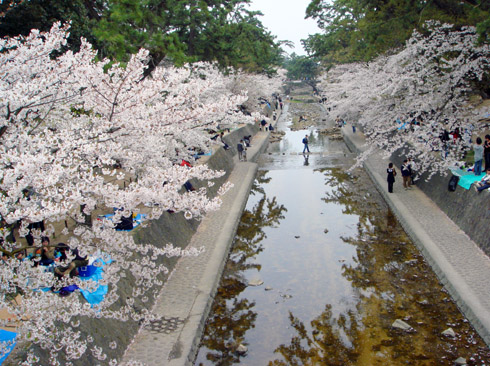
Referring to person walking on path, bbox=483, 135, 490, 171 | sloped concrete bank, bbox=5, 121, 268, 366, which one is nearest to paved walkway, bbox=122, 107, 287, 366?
sloped concrete bank, bbox=5, 121, 268, 366

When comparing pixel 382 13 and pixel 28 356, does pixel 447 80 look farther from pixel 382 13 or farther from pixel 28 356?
pixel 28 356

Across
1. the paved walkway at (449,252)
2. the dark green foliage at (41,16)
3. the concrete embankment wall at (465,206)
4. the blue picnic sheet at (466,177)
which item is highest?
the dark green foliage at (41,16)

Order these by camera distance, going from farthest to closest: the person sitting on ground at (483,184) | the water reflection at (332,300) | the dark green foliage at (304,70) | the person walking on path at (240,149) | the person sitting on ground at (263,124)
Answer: the dark green foliage at (304,70) → the person sitting on ground at (263,124) → the person walking on path at (240,149) → the person sitting on ground at (483,184) → the water reflection at (332,300)

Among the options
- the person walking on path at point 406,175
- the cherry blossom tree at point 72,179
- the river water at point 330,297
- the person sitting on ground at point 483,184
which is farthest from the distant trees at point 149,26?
the person sitting on ground at point 483,184

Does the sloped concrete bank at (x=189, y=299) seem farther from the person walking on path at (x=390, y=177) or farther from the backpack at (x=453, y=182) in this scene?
the backpack at (x=453, y=182)

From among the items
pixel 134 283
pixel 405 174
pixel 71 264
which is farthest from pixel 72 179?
pixel 405 174

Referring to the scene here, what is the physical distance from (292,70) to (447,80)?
103 metres

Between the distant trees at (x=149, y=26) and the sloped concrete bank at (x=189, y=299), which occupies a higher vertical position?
the distant trees at (x=149, y=26)

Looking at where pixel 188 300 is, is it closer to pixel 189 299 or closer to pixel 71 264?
pixel 189 299

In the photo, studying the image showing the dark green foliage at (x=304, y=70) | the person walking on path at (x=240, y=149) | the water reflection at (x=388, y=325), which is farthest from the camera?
the dark green foliage at (x=304, y=70)

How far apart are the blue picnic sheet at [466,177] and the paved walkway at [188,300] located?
857cm

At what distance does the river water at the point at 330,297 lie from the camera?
32.9ft

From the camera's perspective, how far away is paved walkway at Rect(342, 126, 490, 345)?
35.1ft

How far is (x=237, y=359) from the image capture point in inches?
397
